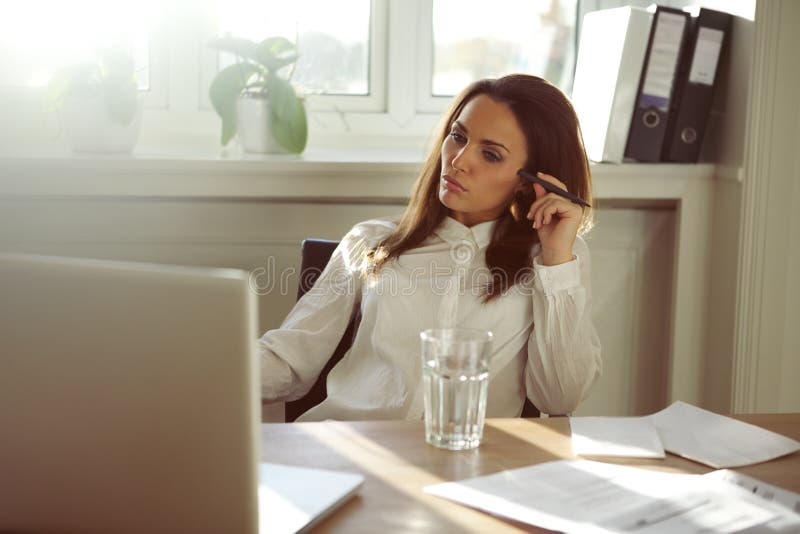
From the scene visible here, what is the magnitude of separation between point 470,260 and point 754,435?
724 millimetres

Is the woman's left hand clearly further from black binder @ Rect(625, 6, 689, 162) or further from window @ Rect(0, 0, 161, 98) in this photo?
window @ Rect(0, 0, 161, 98)

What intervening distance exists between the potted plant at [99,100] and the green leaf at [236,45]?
18cm

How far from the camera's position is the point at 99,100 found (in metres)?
2.12

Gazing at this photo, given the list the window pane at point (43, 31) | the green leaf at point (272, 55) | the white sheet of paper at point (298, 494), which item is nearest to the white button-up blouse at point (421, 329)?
the green leaf at point (272, 55)

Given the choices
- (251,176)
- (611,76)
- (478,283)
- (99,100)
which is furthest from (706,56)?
(99,100)

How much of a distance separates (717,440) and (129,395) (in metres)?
0.76

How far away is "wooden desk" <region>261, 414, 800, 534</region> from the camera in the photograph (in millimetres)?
975

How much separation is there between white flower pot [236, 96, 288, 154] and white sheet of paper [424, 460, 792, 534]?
128 centimetres

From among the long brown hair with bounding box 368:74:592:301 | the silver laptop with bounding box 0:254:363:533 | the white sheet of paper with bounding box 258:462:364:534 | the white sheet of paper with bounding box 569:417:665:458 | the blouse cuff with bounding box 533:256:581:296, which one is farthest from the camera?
the long brown hair with bounding box 368:74:592:301

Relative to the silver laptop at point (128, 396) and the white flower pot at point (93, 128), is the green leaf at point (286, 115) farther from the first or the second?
the silver laptop at point (128, 396)

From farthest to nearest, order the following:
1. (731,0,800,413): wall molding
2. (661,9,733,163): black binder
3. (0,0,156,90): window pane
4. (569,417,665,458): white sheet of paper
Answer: (0,0,156,90): window pane, (661,9,733,163): black binder, (731,0,800,413): wall molding, (569,417,665,458): white sheet of paper

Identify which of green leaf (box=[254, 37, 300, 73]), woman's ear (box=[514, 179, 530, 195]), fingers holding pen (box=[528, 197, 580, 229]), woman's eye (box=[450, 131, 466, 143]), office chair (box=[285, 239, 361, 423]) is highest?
green leaf (box=[254, 37, 300, 73])

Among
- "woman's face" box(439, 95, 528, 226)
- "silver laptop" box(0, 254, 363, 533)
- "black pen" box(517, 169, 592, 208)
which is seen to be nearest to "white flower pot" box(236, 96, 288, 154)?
"woman's face" box(439, 95, 528, 226)

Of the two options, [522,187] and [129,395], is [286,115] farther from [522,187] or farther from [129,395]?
[129,395]
